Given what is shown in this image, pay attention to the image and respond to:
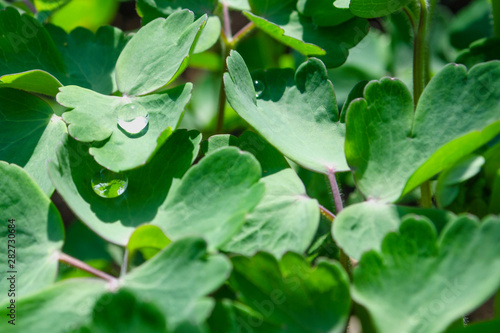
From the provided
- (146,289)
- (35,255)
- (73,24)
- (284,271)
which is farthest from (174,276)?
(73,24)

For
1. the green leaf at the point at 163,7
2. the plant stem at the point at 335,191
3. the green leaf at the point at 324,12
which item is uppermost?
the green leaf at the point at 324,12

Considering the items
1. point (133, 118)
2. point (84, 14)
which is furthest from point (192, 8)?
point (84, 14)

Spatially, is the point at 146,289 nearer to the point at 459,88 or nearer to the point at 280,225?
the point at 280,225

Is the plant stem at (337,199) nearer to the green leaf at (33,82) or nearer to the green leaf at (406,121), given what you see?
the green leaf at (406,121)

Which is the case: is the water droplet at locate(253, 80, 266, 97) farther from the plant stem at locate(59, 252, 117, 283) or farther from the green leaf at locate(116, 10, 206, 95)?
the plant stem at locate(59, 252, 117, 283)

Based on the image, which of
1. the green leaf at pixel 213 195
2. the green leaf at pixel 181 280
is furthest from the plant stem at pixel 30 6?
the green leaf at pixel 181 280

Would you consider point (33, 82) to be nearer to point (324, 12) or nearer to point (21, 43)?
point (21, 43)
